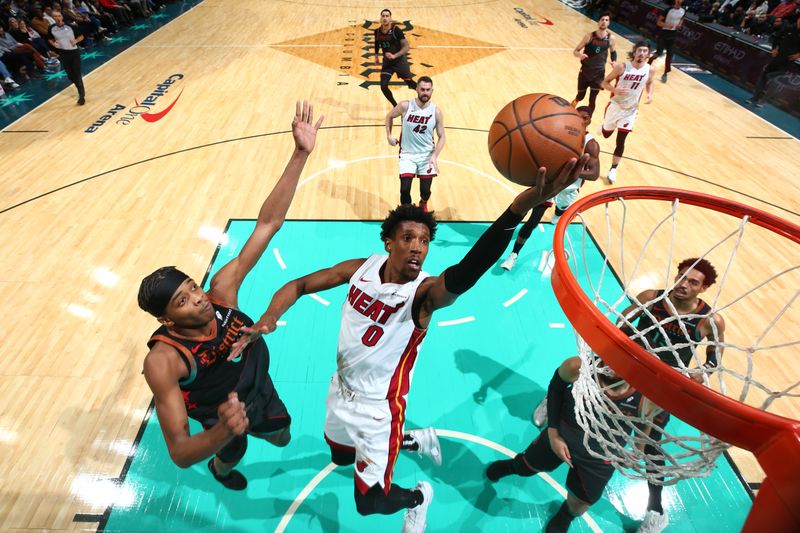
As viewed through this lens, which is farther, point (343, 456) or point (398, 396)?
point (343, 456)

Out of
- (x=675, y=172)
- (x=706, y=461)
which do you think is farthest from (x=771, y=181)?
(x=706, y=461)

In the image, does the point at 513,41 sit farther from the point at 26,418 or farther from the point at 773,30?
the point at 26,418

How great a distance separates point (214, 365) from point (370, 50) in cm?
1213

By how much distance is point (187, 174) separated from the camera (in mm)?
6945

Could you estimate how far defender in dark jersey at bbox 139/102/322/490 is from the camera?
6.10 feet

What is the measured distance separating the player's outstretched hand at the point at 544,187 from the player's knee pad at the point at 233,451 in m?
2.31

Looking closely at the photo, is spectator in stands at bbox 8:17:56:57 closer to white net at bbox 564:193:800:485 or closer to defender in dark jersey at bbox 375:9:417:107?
defender in dark jersey at bbox 375:9:417:107

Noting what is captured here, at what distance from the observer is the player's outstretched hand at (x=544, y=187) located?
1736 mm

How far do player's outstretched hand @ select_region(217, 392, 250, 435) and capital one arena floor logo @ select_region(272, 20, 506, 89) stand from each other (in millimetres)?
9762

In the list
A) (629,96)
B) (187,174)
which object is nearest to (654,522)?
(629,96)

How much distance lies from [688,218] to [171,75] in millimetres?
11092

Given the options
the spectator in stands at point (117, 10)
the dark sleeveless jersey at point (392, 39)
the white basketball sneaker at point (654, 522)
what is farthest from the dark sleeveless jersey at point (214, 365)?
the spectator in stands at point (117, 10)

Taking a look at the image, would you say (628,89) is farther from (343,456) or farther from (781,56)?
(343,456)

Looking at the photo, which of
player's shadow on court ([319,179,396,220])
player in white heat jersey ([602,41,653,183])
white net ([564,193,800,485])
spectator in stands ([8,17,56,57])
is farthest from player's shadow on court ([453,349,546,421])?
spectator in stands ([8,17,56,57])
